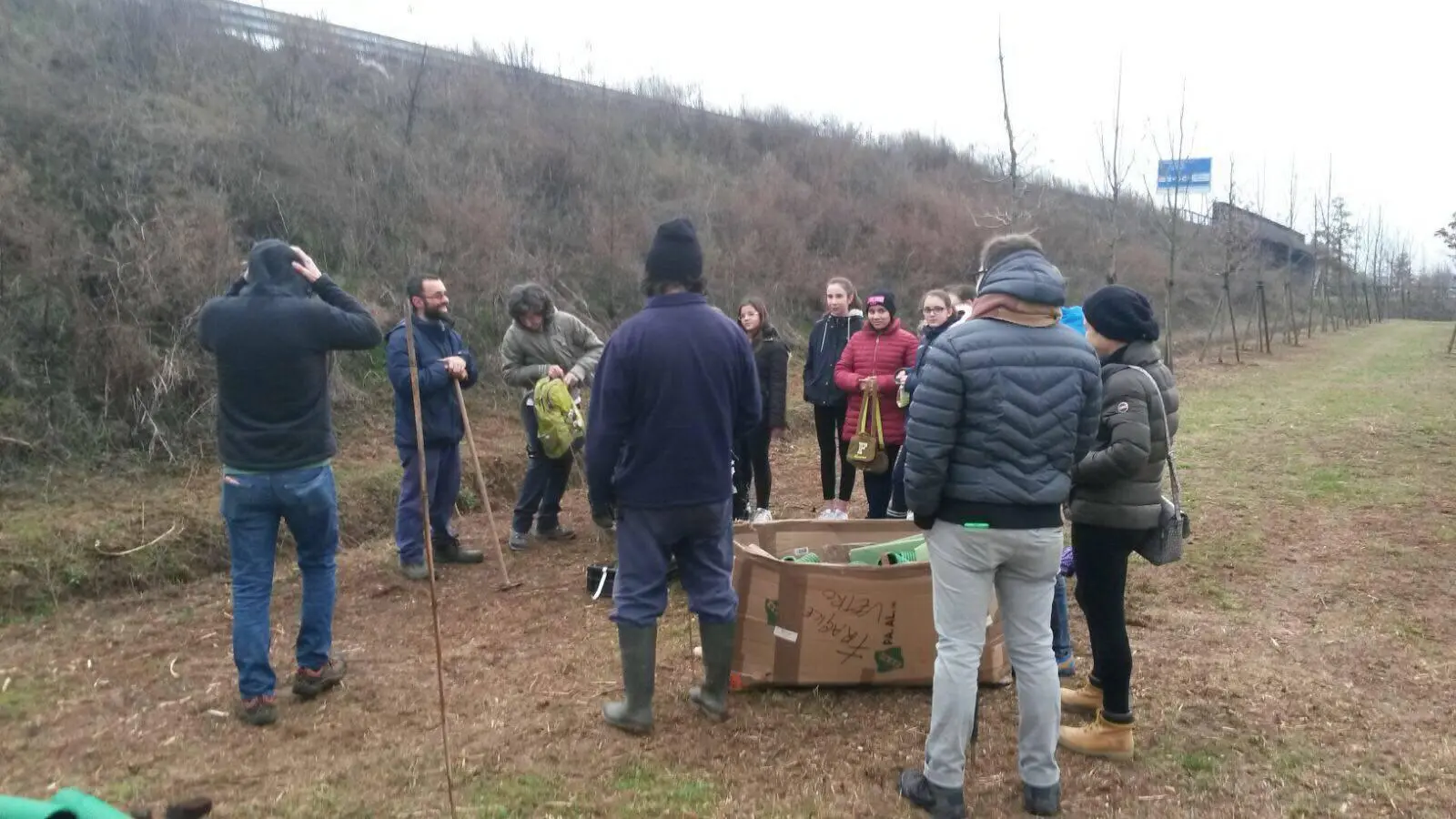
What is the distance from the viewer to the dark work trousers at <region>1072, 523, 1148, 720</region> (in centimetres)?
331

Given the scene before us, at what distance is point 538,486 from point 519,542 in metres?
0.42

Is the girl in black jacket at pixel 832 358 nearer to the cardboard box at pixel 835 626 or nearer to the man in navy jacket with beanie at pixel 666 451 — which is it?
the cardboard box at pixel 835 626

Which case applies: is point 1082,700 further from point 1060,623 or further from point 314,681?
point 314,681

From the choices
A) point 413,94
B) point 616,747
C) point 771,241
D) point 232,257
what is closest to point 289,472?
point 616,747

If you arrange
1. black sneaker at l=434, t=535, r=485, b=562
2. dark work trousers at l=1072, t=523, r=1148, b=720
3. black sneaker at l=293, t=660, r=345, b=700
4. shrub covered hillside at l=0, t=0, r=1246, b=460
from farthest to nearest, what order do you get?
shrub covered hillside at l=0, t=0, r=1246, b=460, black sneaker at l=434, t=535, r=485, b=562, black sneaker at l=293, t=660, r=345, b=700, dark work trousers at l=1072, t=523, r=1148, b=720

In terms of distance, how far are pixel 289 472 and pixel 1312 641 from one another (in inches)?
197

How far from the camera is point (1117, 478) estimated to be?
10.5 ft

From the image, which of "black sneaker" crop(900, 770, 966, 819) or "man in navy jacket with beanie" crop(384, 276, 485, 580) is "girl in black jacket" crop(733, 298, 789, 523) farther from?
"black sneaker" crop(900, 770, 966, 819)

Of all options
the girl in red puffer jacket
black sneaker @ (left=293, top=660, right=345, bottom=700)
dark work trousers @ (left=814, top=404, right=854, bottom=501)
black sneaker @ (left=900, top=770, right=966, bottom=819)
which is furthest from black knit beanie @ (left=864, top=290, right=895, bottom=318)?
black sneaker @ (left=293, top=660, right=345, bottom=700)

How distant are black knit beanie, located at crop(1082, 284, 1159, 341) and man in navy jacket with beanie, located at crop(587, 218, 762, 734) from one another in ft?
4.28

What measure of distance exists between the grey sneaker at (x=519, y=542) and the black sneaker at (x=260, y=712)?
2666 mm

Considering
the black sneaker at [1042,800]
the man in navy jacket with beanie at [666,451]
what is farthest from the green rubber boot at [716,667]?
the black sneaker at [1042,800]

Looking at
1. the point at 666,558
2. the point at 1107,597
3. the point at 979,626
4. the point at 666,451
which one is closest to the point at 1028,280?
the point at 979,626

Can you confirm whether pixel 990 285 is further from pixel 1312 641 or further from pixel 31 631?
pixel 31 631
